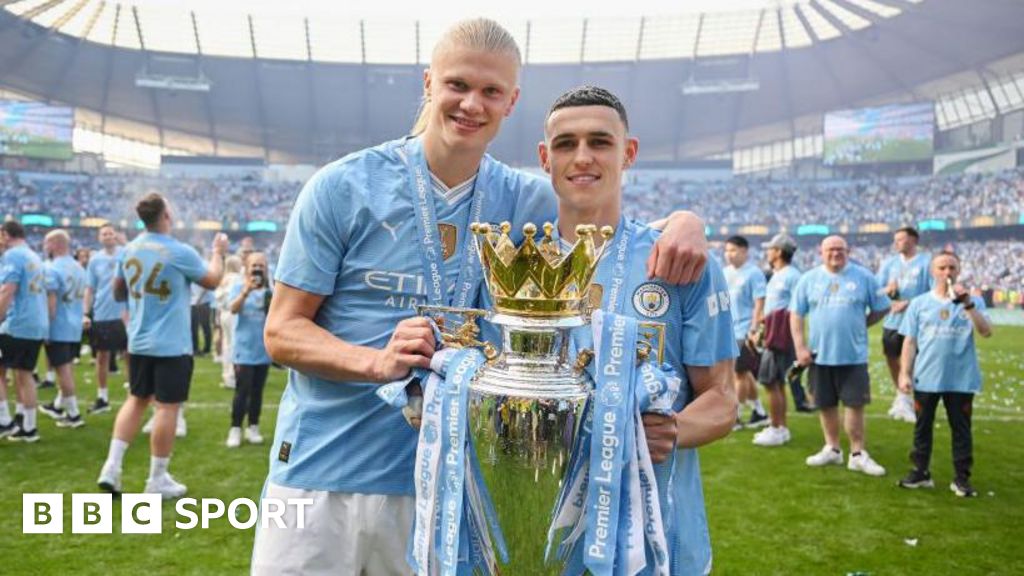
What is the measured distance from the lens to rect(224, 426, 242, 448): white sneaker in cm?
700

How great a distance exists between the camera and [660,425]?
1.55 metres

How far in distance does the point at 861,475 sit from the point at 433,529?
5.83 metres

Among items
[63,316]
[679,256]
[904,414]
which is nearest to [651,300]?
[679,256]

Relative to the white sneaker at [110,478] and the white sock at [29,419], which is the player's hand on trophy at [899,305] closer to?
the white sneaker at [110,478]

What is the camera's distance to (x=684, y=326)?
1.88 m

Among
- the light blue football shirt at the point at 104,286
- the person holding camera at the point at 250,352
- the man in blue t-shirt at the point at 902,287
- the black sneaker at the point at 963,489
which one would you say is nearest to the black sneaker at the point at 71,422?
the light blue football shirt at the point at 104,286

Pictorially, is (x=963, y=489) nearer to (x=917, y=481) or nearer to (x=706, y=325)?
(x=917, y=481)

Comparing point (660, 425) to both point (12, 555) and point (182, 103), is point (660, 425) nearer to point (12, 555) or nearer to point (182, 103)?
point (12, 555)

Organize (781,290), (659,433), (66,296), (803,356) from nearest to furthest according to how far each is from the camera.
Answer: (659,433) < (803,356) < (781,290) < (66,296)

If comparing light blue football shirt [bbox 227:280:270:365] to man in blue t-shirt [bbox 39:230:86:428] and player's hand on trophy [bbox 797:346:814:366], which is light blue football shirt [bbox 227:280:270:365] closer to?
man in blue t-shirt [bbox 39:230:86:428]

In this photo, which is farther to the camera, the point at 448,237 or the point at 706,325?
the point at 448,237

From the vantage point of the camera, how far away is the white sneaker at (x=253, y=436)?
7156 mm

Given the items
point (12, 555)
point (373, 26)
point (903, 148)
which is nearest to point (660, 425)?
point (12, 555)

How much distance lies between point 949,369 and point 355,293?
5.35 meters
